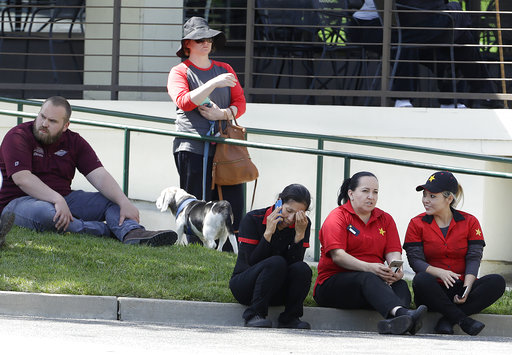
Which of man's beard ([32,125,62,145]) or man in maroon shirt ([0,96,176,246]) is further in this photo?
man's beard ([32,125,62,145])

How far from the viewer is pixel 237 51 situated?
1355cm

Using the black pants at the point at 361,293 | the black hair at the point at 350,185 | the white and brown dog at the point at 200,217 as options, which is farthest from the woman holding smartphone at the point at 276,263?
the white and brown dog at the point at 200,217

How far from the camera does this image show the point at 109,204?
30.4 ft

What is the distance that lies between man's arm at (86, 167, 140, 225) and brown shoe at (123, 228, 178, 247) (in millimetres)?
183

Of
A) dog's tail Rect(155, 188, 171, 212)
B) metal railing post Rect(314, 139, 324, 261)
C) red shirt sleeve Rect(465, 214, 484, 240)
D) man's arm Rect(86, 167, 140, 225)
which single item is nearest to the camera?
red shirt sleeve Rect(465, 214, 484, 240)

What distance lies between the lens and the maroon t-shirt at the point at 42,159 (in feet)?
29.4

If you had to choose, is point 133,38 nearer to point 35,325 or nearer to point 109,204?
point 109,204

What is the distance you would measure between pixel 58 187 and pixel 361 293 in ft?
10.4

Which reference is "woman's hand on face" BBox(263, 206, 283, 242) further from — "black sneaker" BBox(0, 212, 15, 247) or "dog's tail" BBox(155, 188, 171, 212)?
"dog's tail" BBox(155, 188, 171, 212)

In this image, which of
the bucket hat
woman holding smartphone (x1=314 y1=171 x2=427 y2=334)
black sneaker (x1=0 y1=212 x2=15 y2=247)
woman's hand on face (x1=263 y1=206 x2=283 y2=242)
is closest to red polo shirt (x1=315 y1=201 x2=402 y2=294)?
woman holding smartphone (x1=314 y1=171 x2=427 y2=334)

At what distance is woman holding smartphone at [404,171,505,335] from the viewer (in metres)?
7.57

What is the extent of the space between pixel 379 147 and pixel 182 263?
2.87 metres

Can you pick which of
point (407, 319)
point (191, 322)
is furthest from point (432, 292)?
point (191, 322)

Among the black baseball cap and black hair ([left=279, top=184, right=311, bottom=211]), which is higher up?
the black baseball cap
